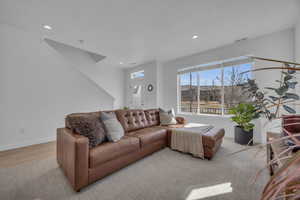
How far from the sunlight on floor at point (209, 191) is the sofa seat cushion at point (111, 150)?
3.38ft

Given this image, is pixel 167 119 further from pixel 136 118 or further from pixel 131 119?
pixel 131 119

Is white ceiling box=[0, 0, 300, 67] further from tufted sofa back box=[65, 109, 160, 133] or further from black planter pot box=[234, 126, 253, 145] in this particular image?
black planter pot box=[234, 126, 253, 145]

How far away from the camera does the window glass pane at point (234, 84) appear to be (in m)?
3.45

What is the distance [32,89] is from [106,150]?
2797 mm

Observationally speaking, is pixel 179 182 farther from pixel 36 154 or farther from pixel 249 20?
pixel 249 20

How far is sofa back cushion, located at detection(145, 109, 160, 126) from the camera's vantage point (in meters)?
3.22

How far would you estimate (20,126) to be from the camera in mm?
2879

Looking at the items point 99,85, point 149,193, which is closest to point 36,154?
point 149,193

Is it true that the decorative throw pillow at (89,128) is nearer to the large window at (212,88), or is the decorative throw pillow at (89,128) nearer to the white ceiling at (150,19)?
the white ceiling at (150,19)

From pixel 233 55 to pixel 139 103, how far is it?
3664 millimetres

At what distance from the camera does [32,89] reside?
3.06 metres

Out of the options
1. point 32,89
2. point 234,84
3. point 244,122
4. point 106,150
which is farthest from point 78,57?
point 244,122

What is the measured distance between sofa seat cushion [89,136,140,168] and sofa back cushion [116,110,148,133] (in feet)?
1.77

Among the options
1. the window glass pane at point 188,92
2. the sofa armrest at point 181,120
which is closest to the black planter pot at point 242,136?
the sofa armrest at point 181,120
